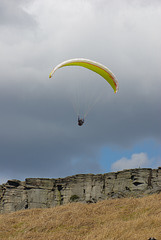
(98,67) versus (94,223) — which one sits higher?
(98,67)

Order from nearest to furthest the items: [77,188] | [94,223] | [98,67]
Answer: [94,223] < [98,67] < [77,188]

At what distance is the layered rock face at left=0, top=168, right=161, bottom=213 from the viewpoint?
2639cm

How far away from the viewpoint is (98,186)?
1134 inches

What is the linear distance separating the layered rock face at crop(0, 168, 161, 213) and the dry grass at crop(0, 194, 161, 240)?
3.58 meters

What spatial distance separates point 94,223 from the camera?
17.8m

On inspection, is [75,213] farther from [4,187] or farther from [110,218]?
[4,187]

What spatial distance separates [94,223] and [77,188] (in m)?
12.2

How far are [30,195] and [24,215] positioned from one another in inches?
391

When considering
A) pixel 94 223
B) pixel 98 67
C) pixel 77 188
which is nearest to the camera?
pixel 94 223

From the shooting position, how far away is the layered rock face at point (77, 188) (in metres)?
26.4

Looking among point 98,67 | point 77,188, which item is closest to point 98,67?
point 98,67

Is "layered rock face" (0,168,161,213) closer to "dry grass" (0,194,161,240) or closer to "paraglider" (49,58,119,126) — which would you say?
"dry grass" (0,194,161,240)

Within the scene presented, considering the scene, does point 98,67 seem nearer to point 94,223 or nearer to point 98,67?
point 98,67

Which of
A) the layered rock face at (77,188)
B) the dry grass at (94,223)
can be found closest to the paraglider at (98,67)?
the layered rock face at (77,188)
